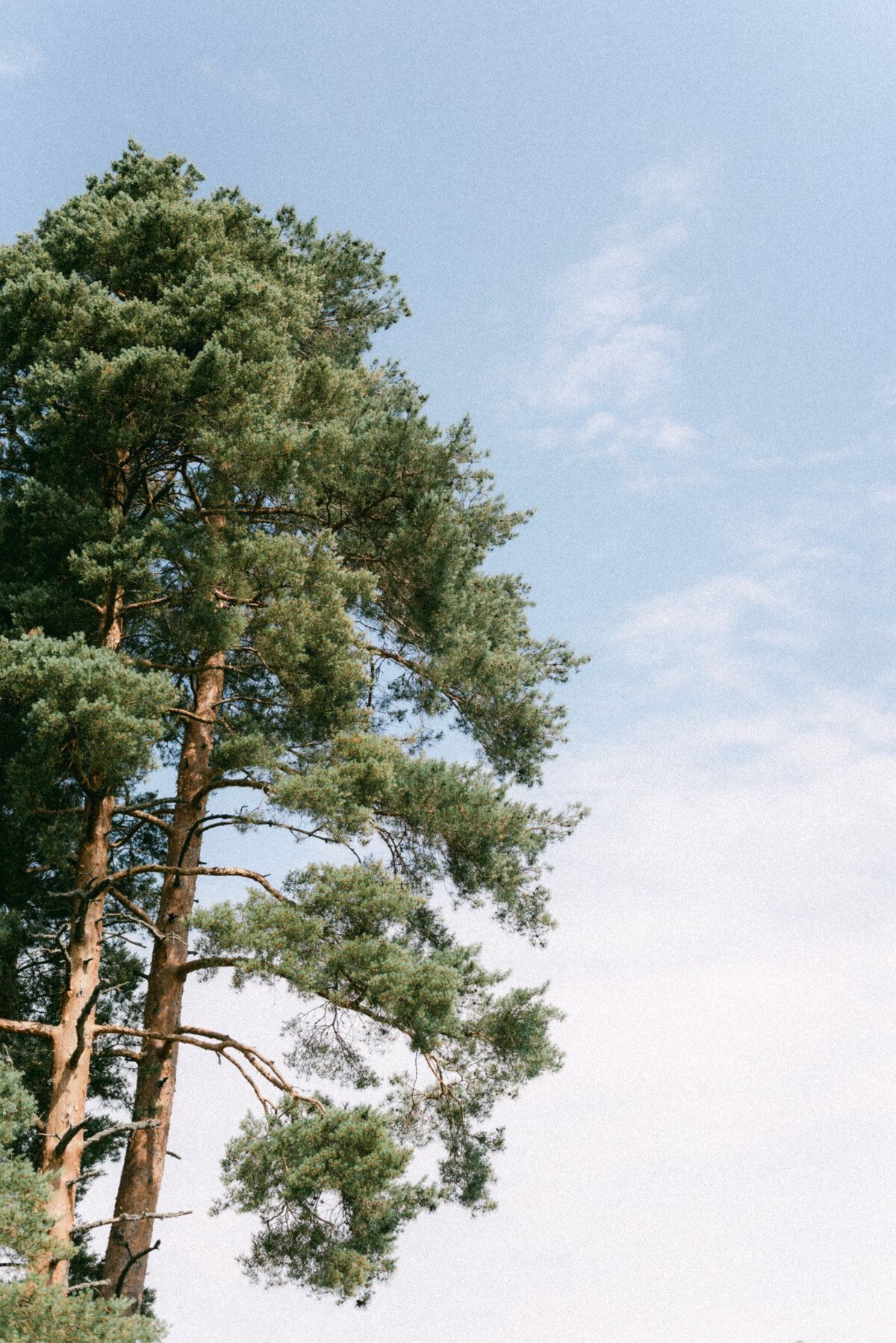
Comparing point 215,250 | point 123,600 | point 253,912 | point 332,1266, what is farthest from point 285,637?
point 332,1266

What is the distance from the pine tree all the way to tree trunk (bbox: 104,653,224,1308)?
3cm

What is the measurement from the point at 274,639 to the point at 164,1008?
11.1 feet

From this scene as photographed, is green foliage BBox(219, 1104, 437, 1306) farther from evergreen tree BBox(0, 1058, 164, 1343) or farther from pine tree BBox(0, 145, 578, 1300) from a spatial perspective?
evergreen tree BBox(0, 1058, 164, 1343)

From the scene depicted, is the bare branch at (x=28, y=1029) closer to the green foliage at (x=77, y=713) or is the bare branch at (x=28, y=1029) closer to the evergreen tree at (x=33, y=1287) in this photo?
the evergreen tree at (x=33, y=1287)

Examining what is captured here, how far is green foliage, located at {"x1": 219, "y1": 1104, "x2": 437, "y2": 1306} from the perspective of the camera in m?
7.18

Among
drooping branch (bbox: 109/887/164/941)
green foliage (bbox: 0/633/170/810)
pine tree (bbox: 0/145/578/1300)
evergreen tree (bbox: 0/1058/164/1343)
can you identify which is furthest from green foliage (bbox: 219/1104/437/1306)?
green foliage (bbox: 0/633/170/810)

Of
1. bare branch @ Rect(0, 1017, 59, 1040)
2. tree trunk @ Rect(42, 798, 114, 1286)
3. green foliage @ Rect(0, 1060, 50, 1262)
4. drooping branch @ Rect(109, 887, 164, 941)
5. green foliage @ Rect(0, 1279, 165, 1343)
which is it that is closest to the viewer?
green foliage @ Rect(0, 1279, 165, 1343)

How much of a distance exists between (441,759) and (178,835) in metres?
2.74

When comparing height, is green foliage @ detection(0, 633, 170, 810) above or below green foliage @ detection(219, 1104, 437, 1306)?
above

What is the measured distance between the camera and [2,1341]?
5.71 metres

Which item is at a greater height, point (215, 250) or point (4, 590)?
point (215, 250)

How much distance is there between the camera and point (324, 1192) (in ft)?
24.6

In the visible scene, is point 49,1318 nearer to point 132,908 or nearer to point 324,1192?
point 324,1192

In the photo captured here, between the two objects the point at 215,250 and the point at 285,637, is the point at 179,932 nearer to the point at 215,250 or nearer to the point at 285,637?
the point at 285,637
